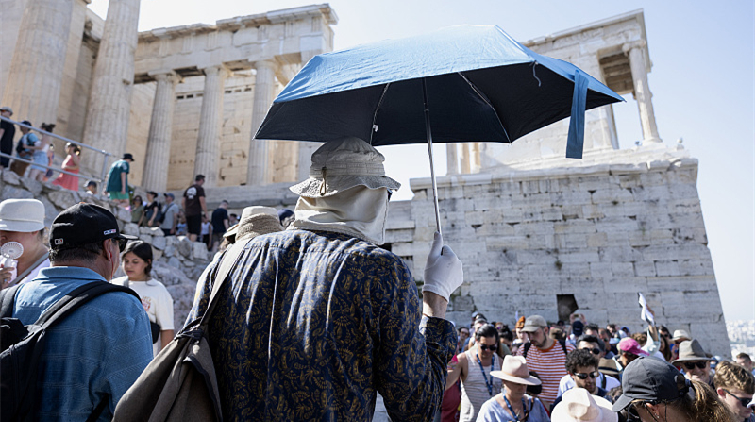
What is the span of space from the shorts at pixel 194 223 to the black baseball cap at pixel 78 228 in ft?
32.8

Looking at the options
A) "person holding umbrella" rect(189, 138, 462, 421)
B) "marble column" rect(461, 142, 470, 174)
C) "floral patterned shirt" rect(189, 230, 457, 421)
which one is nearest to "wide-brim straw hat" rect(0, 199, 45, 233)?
"person holding umbrella" rect(189, 138, 462, 421)

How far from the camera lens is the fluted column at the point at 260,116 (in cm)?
1819

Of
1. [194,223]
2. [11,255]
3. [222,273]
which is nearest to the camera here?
[222,273]

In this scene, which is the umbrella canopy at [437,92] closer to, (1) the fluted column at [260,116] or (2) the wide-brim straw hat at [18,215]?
(2) the wide-brim straw hat at [18,215]

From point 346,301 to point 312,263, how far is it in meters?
0.16

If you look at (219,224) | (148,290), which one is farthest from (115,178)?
(148,290)

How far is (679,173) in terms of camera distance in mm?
11359

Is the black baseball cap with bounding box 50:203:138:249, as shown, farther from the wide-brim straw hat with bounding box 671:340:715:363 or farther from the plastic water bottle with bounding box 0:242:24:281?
the wide-brim straw hat with bounding box 671:340:715:363

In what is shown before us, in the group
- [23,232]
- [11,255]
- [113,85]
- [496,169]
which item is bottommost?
[11,255]

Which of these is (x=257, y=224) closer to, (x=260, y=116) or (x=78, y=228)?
(x=78, y=228)

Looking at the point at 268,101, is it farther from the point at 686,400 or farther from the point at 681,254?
the point at 686,400

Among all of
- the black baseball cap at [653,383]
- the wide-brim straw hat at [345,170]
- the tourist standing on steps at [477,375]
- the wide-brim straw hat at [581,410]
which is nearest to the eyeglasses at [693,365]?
the tourist standing on steps at [477,375]

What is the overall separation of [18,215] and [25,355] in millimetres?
1411

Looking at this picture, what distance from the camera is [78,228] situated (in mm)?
1935
